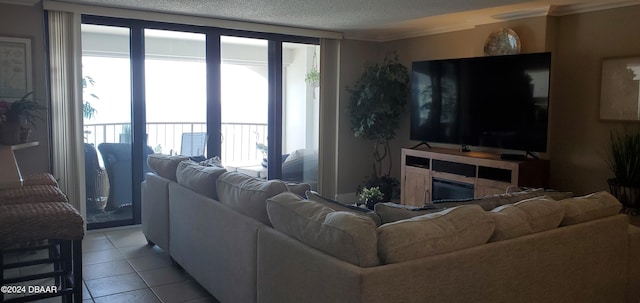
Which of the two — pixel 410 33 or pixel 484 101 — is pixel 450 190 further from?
pixel 410 33

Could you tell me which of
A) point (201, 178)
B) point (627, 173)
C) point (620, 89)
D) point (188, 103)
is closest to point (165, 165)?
point (201, 178)

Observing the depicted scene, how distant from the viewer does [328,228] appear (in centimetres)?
204

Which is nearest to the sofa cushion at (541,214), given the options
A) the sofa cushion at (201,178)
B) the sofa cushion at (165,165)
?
the sofa cushion at (201,178)

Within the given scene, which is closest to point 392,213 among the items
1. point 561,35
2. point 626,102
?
point 626,102

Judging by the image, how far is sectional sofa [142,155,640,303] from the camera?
1925 mm

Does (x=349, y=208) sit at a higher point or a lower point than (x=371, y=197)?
higher

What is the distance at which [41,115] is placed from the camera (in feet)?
15.8

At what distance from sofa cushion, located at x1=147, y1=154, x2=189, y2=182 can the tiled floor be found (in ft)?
2.38

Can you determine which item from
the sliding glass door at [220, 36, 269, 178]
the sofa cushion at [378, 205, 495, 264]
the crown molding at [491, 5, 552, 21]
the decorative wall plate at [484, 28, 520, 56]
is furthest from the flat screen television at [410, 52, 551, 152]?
the sofa cushion at [378, 205, 495, 264]

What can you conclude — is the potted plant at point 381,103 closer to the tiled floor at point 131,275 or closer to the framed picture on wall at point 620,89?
the framed picture on wall at point 620,89

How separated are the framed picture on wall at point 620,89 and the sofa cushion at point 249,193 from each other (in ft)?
11.2

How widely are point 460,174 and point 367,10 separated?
78.4 inches

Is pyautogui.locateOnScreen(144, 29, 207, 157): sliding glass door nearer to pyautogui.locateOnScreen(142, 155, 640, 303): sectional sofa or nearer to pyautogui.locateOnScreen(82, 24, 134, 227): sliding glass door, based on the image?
pyautogui.locateOnScreen(82, 24, 134, 227): sliding glass door

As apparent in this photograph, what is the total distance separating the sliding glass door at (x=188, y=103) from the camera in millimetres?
5285
